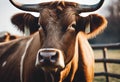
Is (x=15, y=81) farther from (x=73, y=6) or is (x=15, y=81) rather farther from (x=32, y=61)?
(x=73, y=6)

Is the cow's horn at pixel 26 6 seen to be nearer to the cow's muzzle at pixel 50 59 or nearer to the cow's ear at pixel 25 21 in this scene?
the cow's ear at pixel 25 21

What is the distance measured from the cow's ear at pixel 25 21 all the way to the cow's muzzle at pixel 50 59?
34.9 inches

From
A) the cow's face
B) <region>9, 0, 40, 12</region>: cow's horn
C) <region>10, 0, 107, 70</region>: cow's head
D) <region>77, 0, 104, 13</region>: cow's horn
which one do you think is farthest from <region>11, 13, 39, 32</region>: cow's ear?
<region>77, 0, 104, 13</region>: cow's horn

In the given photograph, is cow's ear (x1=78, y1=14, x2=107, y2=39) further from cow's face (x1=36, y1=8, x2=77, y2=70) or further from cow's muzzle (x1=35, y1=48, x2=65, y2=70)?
cow's muzzle (x1=35, y1=48, x2=65, y2=70)

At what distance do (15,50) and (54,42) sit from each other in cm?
221

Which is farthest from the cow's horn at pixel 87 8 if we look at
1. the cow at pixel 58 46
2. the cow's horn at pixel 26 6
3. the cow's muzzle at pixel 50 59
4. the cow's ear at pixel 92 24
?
the cow's muzzle at pixel 50 59

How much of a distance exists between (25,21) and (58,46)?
99 centimetres

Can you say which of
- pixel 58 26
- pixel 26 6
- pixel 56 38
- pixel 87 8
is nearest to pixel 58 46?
pixel 56 38

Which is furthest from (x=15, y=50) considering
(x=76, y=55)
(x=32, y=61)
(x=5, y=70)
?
(x=76, y=55)

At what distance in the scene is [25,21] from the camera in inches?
233

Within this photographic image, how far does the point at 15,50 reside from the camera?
23.7 feet

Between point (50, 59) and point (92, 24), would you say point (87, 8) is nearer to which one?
point (92, 24)

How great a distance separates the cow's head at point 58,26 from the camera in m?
5.00

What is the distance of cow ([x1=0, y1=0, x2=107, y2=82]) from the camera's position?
5.13m
